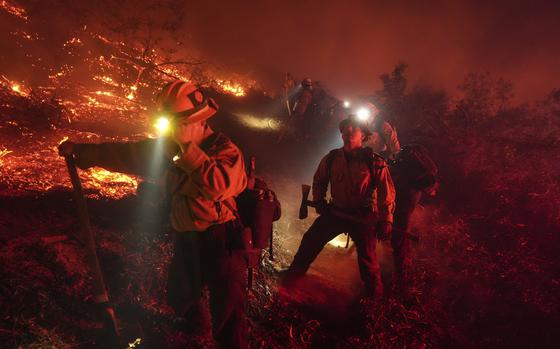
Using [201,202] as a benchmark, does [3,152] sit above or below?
above

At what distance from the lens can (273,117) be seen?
41.9 feet

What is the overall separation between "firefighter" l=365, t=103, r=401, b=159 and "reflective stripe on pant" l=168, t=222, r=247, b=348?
4.69 m

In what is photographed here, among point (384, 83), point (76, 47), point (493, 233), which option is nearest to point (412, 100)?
point (384, 83)

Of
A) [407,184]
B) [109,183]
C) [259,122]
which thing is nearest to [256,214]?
[109,183]

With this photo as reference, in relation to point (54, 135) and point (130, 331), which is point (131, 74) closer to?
point (54, 135)

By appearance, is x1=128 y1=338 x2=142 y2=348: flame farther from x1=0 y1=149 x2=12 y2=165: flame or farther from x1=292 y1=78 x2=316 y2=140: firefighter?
x1=292 y1=78 x2=316 y2=140: firefighter

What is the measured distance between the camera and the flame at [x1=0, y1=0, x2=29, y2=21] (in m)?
5.76

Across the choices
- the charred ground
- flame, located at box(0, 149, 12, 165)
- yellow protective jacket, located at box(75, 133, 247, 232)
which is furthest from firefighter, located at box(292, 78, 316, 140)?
yellow protective jacket, located at box(75, 133, 247, 232)

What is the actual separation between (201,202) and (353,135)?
248 cm

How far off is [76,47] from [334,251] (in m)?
6.81

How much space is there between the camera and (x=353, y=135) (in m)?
4.24

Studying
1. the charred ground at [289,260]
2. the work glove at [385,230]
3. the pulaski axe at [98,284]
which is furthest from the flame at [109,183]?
the work glove at [385,230]

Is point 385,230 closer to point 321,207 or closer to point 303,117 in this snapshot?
point 321,207

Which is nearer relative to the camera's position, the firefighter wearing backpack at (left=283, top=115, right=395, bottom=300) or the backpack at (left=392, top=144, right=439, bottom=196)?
the firefighter wearing backpack at (left=283, top=115, right=395, bottom=300)
